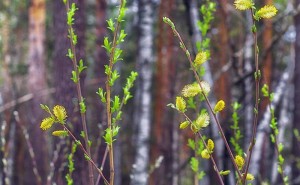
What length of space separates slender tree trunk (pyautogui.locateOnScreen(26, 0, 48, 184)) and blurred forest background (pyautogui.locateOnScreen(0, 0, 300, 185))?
0.07 ft

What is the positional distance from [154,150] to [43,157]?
2213mm

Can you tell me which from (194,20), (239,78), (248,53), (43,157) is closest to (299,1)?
(248,53)

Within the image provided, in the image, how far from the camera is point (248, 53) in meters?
5.61

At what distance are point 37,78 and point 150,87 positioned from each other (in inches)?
153

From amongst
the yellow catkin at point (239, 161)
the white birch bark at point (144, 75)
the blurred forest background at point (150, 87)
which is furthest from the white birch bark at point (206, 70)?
the white birch bark at point (144, 75)

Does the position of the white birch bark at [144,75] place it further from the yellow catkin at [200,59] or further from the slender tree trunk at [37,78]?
the yellow catkin at [200,59]

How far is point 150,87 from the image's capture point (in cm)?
830

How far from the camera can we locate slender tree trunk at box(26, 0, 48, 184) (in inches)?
391

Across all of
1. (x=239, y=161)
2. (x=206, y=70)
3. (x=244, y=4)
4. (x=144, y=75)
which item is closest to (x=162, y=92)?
(x=144, y=75)

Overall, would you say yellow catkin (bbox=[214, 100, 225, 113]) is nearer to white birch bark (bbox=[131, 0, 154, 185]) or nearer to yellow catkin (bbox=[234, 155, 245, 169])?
yellow catkin (bbox=[234, 155, 245, 169])

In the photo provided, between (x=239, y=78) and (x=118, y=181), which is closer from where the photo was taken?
(x=239, y=78)

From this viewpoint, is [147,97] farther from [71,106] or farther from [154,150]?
[71,106]

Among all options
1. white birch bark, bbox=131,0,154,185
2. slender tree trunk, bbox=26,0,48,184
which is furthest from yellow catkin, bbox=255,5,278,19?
slender tree trunk, bbox=26,0,48,184

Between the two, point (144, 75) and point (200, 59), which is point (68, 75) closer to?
point (200, 59)
